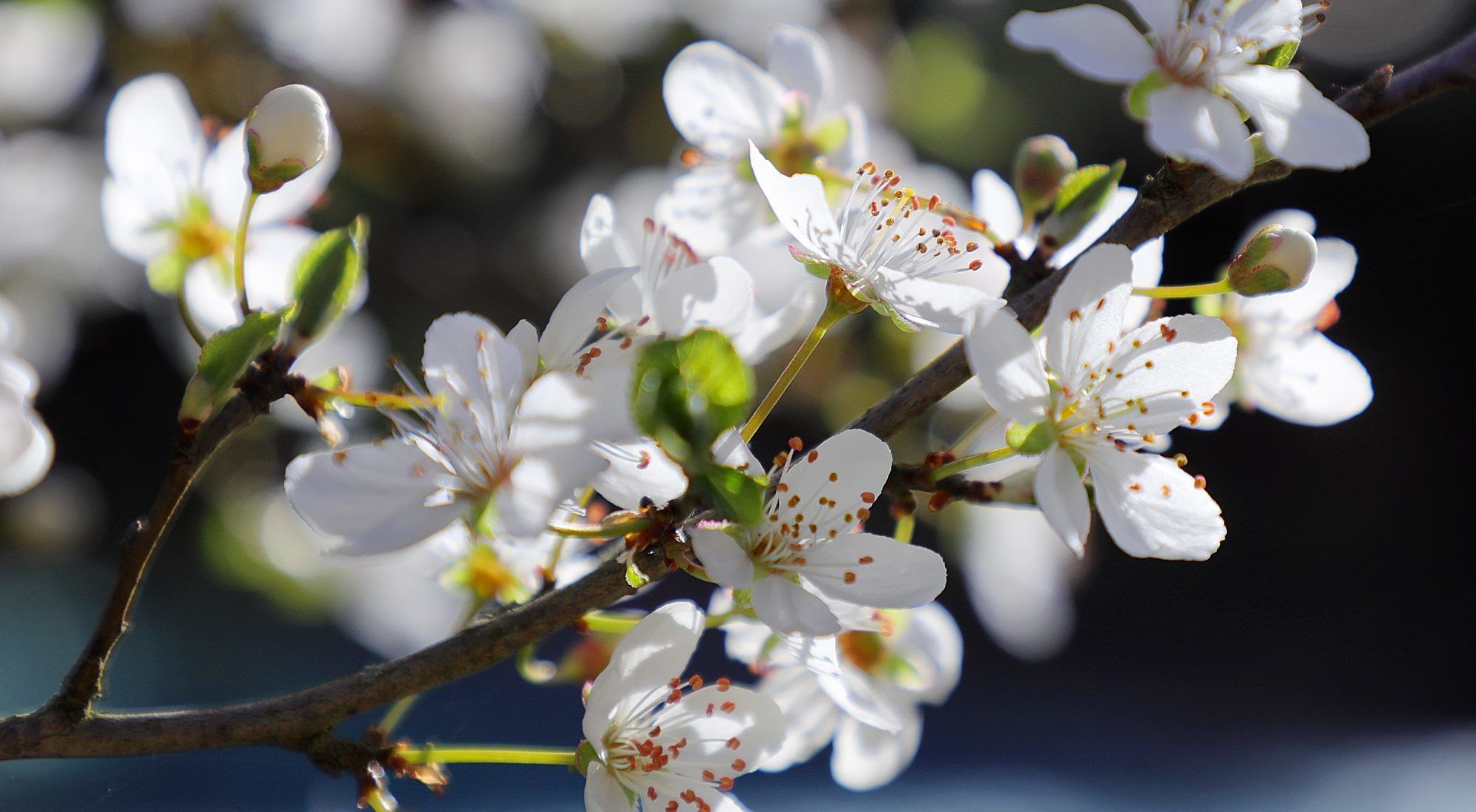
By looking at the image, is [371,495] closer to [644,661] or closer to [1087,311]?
[644,661]

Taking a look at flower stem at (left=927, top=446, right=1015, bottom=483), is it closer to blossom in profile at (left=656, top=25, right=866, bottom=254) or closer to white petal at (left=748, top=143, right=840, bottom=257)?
white petal at (left=748, top=143, right=840, bottom=257)

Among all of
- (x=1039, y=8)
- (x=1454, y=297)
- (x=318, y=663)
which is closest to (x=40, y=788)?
(x=318, y=663)

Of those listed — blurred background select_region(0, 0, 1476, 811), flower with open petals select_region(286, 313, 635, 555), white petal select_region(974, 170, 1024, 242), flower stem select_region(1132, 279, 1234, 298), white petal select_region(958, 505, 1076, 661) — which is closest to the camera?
flower with open petals select_region(286, 313, 635, 555)

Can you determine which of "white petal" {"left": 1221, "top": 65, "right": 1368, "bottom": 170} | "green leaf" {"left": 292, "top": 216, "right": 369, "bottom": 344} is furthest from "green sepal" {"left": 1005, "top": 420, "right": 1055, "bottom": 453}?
"green leaf" {"left": 292, "top": 216, "right": 369, "bottom": 344}

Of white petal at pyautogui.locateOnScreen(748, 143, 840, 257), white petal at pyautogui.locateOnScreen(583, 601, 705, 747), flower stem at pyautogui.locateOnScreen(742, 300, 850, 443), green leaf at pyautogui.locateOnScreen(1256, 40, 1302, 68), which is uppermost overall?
green leaf at pyautogui.locateOnScreen(1256, 40, 1302, 68)

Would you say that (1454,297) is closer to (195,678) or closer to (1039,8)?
(1039,8)

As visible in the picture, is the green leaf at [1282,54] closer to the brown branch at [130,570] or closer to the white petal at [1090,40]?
the white petal at [1090,40]
